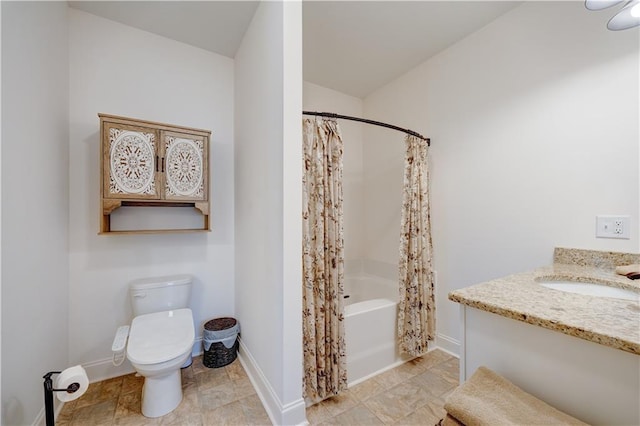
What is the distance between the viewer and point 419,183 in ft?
7.02

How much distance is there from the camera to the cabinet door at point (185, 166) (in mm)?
1855

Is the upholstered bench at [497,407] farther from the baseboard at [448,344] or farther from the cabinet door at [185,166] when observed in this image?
the cabinet door at [185,166]

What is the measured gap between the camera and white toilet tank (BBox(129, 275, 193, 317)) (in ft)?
5.92

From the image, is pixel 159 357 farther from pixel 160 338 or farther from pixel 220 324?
pixel 220 324

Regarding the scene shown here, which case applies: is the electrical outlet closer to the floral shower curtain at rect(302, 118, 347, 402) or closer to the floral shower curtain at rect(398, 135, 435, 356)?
the floral shower curtain at rect(398, 135, 435, 356)

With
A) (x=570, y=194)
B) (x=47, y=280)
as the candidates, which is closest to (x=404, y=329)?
(x=570, y=194)

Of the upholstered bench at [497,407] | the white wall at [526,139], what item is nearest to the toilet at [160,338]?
the upholstered bench at [497,407]

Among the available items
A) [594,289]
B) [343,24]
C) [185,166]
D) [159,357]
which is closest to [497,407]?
[594,289]

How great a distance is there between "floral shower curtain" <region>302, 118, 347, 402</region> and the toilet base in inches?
32.2

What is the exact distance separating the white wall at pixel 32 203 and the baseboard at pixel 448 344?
8.80 feet

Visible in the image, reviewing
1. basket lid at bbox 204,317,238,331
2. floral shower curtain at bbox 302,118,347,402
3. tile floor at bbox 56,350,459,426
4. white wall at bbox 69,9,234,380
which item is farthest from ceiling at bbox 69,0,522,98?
tile floor at bbox 56,350,459,426

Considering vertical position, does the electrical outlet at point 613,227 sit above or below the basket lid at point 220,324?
above

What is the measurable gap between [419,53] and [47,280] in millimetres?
3180

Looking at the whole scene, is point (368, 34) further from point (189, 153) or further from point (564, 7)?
point (189, 153)
